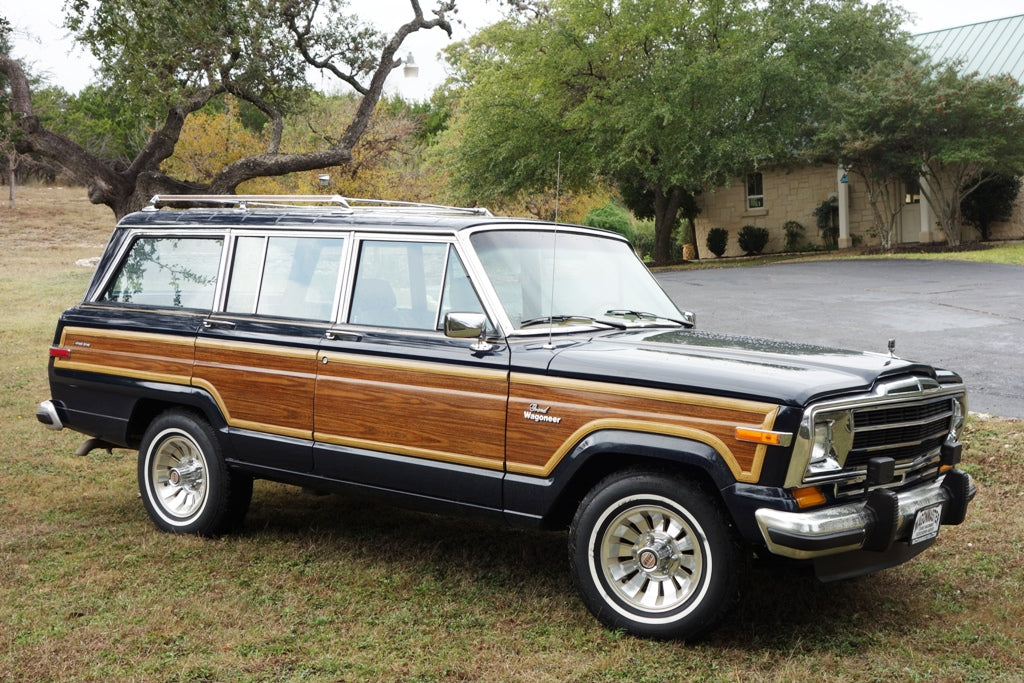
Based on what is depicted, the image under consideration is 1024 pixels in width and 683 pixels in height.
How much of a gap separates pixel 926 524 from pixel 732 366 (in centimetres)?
123

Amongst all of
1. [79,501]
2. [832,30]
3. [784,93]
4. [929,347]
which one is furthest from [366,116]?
[832,30]

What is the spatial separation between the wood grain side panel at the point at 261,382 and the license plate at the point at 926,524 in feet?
10.6

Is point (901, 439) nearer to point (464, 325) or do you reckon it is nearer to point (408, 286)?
point (464, 325)

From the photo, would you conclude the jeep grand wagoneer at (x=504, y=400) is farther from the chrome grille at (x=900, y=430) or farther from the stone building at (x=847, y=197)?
the stone building at (x=847, y=197)

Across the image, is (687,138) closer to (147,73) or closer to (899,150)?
(899,150)

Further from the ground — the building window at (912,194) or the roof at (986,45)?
the roof at (986,45)

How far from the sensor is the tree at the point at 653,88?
31.2 metres

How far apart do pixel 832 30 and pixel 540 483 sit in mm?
33967

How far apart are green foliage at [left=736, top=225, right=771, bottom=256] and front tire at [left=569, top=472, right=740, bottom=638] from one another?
117ft

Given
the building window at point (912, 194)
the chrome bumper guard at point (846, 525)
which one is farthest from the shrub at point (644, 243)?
the chrome bumper guard at point (846, 525)

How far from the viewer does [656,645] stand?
15.1ft

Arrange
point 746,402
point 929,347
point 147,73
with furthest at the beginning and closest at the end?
point 147,73 → point 929,347 → point 746,402

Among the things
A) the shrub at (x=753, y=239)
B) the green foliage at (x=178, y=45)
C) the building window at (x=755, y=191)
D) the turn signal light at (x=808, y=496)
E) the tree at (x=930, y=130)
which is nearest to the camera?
the turn signal light at (x=808, y=496)

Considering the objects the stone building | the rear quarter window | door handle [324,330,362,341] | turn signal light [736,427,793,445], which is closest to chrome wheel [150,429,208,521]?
the rear quarter window
